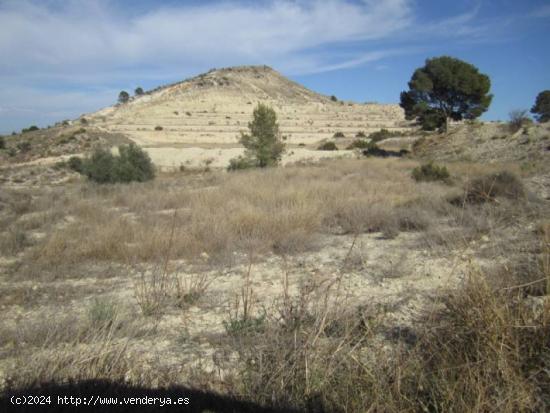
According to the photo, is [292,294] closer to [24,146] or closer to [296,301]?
[296,301]

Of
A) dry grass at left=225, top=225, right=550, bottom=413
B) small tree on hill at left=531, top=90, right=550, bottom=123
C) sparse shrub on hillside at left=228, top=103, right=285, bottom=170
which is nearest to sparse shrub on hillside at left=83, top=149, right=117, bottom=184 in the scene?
sparse shrub on hillside at left=228, top=103, right=285, bottom=170

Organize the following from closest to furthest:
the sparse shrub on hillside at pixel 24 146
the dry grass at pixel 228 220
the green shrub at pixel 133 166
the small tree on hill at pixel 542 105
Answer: the dry grass at pixel 228 220
the green shrub at pixel 133 166
the sparse shrub on hillside at pixel 24 146
the small tree on hill at pixel 542 105

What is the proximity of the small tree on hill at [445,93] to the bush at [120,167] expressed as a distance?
20.6 m

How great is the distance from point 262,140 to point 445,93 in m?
15.7

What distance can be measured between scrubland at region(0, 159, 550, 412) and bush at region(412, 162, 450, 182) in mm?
3774

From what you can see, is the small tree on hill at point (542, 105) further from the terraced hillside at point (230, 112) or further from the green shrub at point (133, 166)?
the green shrub at point (133, 166)

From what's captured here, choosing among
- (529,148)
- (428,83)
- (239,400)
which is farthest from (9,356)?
(428,83)

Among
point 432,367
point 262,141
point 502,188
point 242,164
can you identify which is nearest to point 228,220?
point 432,367

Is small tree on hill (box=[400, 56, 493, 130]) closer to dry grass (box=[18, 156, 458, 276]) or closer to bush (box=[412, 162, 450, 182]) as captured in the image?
bush (box=[412, 162, 450, 182])

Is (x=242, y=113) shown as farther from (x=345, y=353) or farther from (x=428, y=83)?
(x=345, y=353)

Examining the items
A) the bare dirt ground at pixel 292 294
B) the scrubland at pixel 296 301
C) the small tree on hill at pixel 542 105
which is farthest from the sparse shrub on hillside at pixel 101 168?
the small tree on hill at pixel 542 105

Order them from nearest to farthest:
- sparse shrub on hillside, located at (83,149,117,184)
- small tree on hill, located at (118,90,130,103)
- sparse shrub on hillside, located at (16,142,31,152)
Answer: sparse shrub on hillside, located at (83,149,117,184)
sparse shrub on hillside, located at (16,142,31,152)
small tree on hill, located at (118,90,130,103)

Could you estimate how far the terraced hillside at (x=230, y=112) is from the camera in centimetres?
5294

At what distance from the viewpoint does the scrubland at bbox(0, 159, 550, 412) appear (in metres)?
2.54
